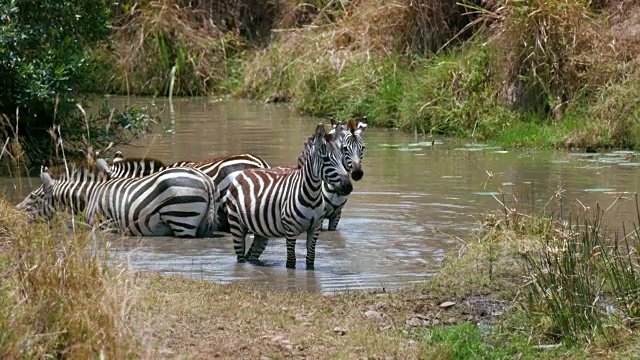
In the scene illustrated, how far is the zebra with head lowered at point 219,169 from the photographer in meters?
13.4

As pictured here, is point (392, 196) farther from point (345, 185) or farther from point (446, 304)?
point (446, 304)

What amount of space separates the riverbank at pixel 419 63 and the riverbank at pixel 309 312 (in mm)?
9406

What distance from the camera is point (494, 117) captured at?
19875 millimetres

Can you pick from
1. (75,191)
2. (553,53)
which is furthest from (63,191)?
(553,53)

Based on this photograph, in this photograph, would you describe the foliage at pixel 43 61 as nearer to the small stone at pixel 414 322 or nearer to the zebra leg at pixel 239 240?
the zebra leg at pixel 239 240

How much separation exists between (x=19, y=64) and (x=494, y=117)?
25.7 feet

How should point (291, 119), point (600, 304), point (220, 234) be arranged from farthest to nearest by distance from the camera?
point (291, 119), point (220, 234), point (600, 304)

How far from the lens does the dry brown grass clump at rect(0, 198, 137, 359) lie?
645cm

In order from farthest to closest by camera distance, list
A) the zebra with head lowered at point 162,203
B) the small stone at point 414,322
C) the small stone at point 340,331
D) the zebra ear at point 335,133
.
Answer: the zebra with head lowered at point 162,203 < the zebra ear at point 335,133 < the small stone at point 414,322 < the small stone at point 340,331

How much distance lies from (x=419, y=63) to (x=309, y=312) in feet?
47.6

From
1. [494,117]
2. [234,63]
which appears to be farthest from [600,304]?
[234,63]

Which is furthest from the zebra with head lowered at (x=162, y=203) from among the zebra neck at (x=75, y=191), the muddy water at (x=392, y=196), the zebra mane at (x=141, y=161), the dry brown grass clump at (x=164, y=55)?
the dry brown grass clump at (x=164, y=55)

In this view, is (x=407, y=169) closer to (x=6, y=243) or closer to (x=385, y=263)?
(x=385, y=263)

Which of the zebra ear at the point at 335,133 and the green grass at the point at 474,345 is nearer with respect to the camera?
the green grass at the point at 474,345
